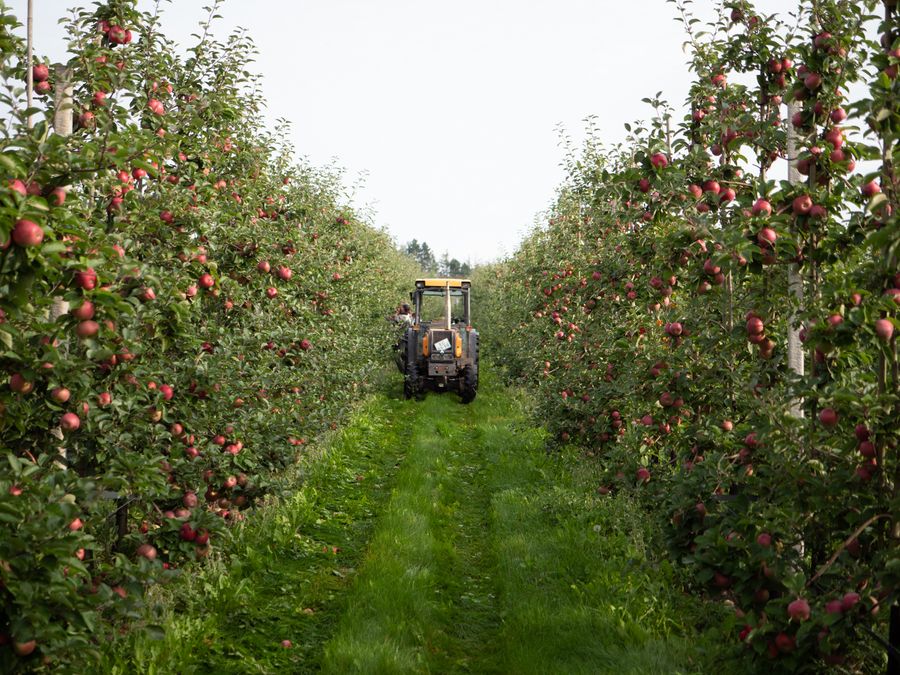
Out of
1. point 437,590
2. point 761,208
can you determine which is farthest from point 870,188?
point 437,590

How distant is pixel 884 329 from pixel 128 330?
131 inches

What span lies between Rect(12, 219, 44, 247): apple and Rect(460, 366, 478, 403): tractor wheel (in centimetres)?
1463

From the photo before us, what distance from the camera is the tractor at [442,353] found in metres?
16.8

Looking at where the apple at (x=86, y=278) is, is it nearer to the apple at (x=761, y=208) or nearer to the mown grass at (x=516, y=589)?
the mown grass at (x=516, y=589)

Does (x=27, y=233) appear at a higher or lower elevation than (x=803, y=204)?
lower

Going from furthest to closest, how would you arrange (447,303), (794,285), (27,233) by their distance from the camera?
(447,303) < (794,285) < (27,233)

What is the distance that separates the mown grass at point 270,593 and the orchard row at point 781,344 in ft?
8.53

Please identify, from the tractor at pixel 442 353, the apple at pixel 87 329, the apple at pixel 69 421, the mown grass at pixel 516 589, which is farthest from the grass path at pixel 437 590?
the tractor at pixel 442 353

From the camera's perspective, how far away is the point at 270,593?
5.89 meters

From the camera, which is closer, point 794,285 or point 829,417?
point 829,417

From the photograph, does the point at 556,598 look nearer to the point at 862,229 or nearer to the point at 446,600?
the point at 446,600

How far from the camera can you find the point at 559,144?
11.1m

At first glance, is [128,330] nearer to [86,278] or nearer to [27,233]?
[86,278]

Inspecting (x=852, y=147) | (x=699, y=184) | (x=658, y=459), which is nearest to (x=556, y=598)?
(x=658, y=459)
